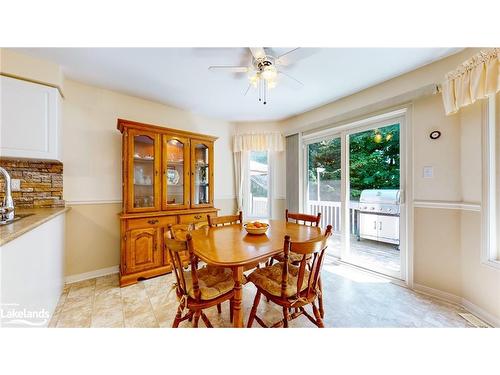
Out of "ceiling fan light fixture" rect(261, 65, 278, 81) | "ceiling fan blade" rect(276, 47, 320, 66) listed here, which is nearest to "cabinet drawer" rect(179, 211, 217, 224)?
"ceiling fan light fixture" rect(261, 65, 278, 81)

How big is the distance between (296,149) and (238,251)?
8.55ft

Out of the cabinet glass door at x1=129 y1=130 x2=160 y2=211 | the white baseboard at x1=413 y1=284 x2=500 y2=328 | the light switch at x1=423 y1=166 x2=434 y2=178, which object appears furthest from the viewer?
the cabinet glass door at x1=129 y1=130 x2=160 y2=211

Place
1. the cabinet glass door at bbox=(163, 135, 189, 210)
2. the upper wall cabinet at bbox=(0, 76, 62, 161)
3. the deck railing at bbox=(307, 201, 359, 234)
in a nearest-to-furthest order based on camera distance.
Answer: the upper wall cabinet at bbox=(0, 76, 62, 161), the cabinet glass door at bbox=(163, 135, 189, 210), the deck railing at bbox=(307, 201, 359, 234)

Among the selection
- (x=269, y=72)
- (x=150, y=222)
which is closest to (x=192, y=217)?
(x=150, y=222)

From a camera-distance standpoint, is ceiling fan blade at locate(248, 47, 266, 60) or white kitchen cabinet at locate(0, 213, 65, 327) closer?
white kitchen cabinet at locate(0, 213, 65, 327)

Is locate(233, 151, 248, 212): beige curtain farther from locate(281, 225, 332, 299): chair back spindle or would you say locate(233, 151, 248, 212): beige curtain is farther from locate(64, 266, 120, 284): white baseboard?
locate(281, 225, 332, 299): chair back spindle

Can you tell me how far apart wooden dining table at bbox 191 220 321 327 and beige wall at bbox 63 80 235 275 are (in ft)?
5.35

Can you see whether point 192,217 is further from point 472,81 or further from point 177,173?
point 472,81

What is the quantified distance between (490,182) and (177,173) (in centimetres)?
332

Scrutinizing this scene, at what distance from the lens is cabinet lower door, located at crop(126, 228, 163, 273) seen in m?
2.25

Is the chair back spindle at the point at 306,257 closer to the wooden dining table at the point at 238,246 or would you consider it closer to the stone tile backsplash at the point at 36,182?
the wooden dining table at the point at 238,246

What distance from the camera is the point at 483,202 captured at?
1677 mm
